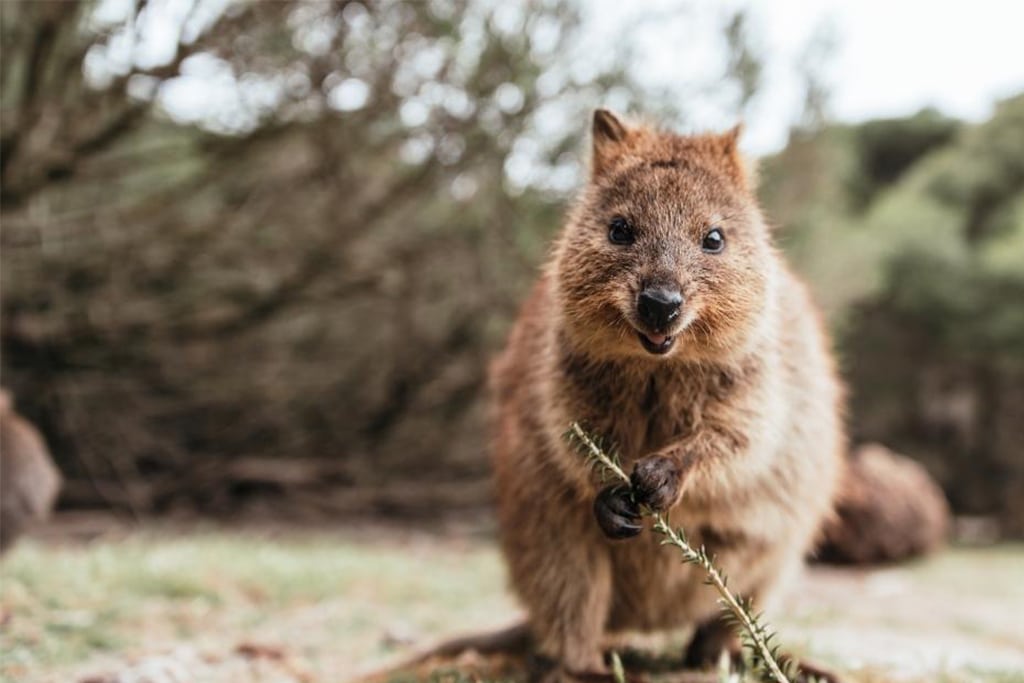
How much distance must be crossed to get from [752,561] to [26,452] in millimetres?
3882

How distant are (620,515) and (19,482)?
3730mm

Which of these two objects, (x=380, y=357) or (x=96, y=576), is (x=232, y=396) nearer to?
(x=380, y=357)

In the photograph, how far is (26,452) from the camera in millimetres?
5246

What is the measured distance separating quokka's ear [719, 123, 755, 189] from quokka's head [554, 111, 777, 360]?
1.7 inches

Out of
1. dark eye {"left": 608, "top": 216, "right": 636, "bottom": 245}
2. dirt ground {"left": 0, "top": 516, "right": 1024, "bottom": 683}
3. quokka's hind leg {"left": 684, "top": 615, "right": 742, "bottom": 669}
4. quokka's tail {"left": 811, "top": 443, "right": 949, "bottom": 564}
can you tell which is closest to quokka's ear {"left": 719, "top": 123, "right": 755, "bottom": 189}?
A: dark eye {"left": 608, "top": 216, "right": 636, "bottom": 245}

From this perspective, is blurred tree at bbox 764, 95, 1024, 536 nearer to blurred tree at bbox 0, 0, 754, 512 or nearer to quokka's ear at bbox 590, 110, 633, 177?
blurred tree at bbox 0, 0, 754, 512

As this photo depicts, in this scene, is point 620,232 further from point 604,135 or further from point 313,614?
point 313,614

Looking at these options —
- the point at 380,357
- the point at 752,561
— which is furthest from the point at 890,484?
the point at 752,561

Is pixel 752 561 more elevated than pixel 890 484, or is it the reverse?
pixel 752 561

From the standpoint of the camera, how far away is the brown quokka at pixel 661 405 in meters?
2.86

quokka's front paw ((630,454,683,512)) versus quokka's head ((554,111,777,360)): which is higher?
quokka's head ((554,111,777,360))

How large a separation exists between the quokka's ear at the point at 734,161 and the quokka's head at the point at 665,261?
4 cm

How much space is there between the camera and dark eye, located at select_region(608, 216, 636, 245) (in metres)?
2.96

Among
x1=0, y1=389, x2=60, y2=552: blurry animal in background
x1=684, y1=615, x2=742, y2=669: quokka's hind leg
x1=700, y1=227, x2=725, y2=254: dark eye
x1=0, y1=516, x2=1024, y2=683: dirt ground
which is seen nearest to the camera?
x1=700, y1=227, x2=725, y2=254: dark eye
